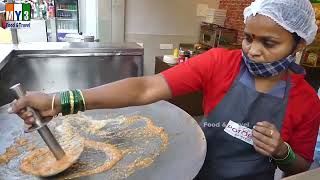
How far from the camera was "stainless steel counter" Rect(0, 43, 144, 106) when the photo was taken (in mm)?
1531

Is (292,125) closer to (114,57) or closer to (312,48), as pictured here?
(114,57)

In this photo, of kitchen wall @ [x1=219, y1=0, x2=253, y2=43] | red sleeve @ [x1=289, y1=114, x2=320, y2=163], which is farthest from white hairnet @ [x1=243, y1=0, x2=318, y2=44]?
kitchen wall @ [x1=219, y1=0, x2=253, y2=43]

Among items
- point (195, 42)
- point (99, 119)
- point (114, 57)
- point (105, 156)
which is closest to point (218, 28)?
point (195, 42)

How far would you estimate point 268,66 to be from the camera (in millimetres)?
908

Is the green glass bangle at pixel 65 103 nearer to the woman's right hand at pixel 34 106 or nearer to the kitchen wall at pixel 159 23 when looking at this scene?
the woman's right hand at pixel 34 106

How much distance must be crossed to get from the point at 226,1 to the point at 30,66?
9.72 ft

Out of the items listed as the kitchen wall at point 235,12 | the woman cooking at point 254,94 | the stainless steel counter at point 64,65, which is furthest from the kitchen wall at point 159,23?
the woman cooking at point 254,94

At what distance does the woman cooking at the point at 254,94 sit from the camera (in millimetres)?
852

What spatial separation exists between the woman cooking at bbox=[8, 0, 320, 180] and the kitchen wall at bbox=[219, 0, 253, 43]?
2.67 m

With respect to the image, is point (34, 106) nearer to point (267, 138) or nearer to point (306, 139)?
point (267, 138)

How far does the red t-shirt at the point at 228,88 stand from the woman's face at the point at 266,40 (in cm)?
14

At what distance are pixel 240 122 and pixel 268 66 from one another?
0.23m

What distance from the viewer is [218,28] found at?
11.8ft

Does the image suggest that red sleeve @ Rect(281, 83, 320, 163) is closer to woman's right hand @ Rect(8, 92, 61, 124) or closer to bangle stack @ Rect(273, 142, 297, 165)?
bangle stack @ Rect(273, 142, 297, 165)
